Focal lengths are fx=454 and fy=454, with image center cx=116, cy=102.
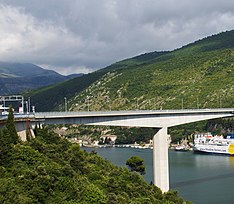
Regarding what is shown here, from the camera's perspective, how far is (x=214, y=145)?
8731 cm

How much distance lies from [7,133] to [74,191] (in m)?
8.46

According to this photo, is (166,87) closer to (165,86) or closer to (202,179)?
(165,86)

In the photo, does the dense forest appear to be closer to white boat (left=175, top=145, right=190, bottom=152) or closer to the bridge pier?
the bridge pier

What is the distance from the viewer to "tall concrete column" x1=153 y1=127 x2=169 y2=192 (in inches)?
1772

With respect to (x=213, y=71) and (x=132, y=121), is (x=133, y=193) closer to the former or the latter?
(x=132, y=121)

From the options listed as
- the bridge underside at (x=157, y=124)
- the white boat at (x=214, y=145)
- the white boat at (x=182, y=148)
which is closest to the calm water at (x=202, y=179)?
the bridge underside at (x=157, y=124)

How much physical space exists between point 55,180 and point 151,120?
23505mm

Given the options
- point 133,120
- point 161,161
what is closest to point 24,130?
point 133,120

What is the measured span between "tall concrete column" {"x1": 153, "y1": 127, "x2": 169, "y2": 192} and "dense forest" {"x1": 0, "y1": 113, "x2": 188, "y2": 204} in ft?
34.4

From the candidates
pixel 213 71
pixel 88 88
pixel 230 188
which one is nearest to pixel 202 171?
pixel 230 188

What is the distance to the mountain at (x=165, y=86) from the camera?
119 metres

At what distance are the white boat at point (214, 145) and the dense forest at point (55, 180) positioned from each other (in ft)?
175

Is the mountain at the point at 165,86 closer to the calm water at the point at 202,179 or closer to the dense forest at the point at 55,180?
the calm water at the point at 202,179

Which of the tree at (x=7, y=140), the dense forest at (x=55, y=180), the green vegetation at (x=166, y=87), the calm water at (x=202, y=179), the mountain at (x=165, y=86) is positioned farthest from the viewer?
the mountain at (x=165, y=86)
